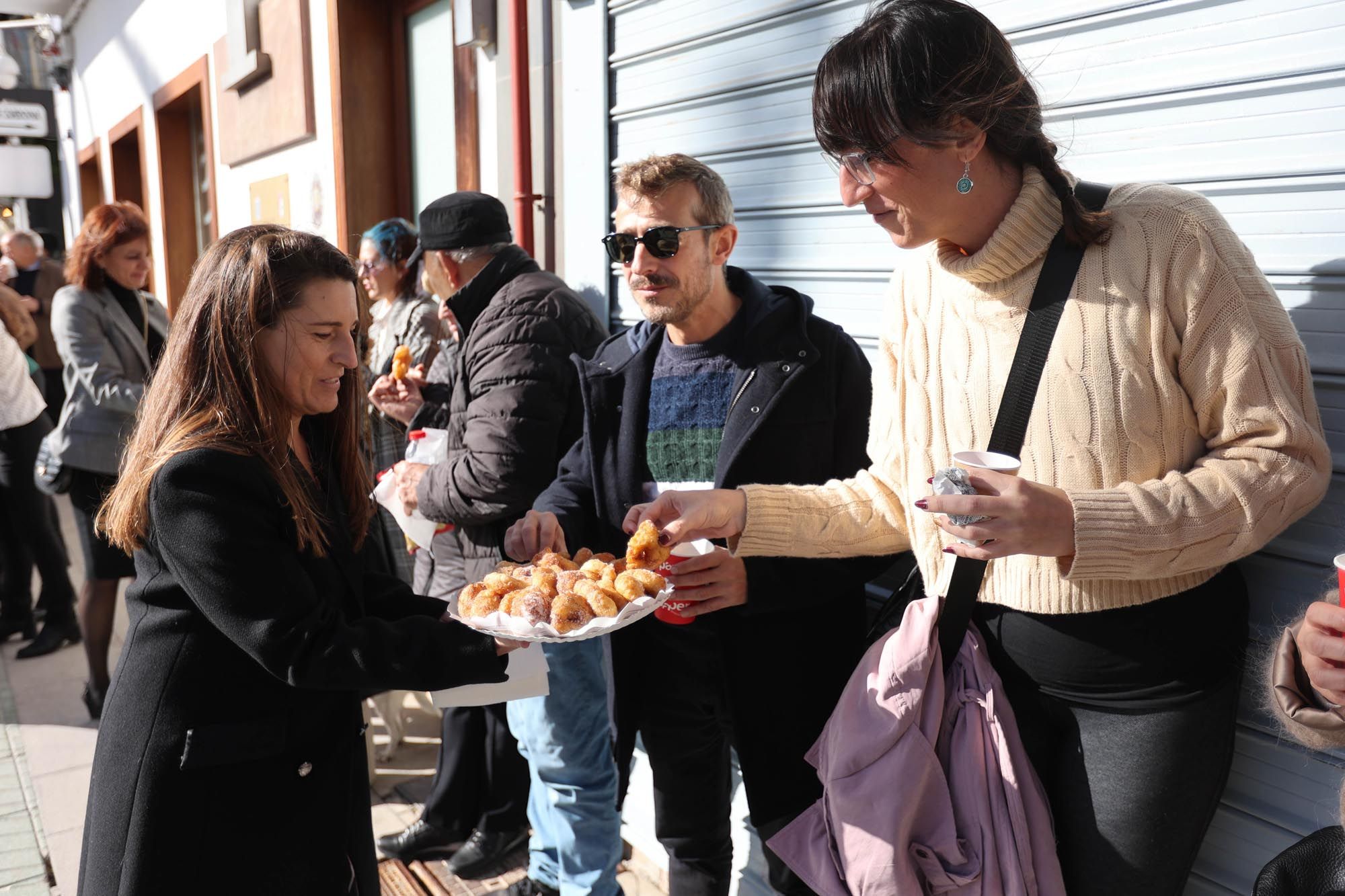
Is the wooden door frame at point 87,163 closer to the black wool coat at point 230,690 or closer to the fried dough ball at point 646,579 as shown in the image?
the black wool coat at point 230,690

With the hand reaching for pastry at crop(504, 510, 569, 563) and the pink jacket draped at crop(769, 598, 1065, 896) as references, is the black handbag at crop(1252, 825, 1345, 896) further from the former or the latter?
the hand reaching for pastry at crop(504, 510, 569, 563)

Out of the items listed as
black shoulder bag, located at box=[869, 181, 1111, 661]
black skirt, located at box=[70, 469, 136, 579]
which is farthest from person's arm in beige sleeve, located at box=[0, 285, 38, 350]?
black shoulder bag, located at box=[869, 181, 1111, 661]

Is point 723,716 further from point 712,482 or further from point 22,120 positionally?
point 22,120

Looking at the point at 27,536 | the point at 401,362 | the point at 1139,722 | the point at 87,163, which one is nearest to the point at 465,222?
the point at 401,362

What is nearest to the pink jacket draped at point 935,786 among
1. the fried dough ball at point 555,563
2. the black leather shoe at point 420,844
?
the fried dough ball at point 555,563

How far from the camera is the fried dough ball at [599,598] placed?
2.04 metres

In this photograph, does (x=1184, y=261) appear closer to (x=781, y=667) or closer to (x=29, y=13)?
(x=781, y=667)

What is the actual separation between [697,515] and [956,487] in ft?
2.64

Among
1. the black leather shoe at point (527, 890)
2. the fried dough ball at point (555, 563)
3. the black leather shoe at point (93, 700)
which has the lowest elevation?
the black leather shoe at point (527, 890)

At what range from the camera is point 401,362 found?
429cm

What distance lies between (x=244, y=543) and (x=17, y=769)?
376 cm

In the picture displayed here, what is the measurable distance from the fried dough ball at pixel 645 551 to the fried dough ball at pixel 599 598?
0.34ft

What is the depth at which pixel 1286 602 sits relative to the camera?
2.00 m

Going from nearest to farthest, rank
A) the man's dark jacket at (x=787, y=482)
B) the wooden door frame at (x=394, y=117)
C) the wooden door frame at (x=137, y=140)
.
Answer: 1. the man's dark jacket at (x=787, y=482)
2. the wooden door frame at (x=394, y=117)
3. the wooden door frame at (x=137, y=140)
